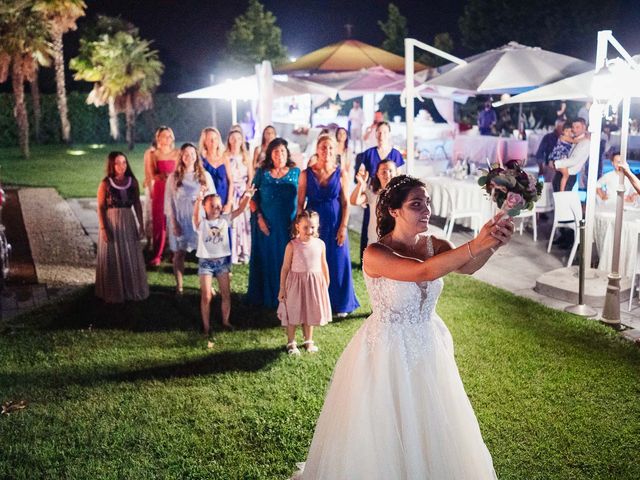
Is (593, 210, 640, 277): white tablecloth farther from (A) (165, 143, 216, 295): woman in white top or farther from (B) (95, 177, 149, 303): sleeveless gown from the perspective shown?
(B) (95, 177, 149, 303): sleeveless gown

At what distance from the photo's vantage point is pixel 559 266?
30.3 ft

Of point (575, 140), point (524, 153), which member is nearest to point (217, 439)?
point (575, 140)

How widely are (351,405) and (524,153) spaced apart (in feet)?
36.1

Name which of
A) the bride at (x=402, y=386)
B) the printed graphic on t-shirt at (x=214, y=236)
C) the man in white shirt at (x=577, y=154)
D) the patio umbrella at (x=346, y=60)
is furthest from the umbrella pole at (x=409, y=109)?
the patio umbrella at (x=346, y=60)

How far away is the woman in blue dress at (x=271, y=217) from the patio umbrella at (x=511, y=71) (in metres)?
5.30

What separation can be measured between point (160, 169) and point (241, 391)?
4.43 metres

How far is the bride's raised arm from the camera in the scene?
2.79 m

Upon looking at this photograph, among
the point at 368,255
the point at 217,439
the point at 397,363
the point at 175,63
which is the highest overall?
the point at 175,63

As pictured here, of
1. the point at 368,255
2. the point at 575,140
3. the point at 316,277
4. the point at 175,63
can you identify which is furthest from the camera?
the point at 175,63

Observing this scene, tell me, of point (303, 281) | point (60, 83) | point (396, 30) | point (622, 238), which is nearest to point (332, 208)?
point (303, 281)

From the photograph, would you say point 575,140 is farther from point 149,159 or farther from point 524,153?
point 149,159

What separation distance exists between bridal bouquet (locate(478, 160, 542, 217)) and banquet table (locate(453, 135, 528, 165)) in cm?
1043

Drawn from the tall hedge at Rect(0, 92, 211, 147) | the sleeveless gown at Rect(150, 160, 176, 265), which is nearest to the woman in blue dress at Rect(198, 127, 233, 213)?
the sleeveless gown at Rect(150, 160, 176, 265)

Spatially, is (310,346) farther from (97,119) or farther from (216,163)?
(97,119)
